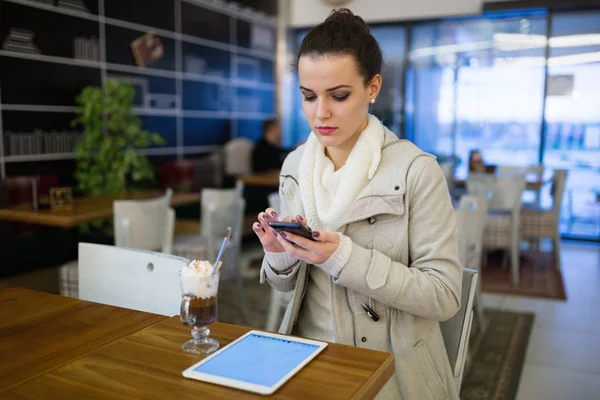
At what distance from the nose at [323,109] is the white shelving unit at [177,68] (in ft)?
12.8

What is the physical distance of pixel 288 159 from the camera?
5.54 feet

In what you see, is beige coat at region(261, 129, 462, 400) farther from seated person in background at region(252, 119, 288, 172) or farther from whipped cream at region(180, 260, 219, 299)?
seated person in background at region(252, 119, 288, 172)

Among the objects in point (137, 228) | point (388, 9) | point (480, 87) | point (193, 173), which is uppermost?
point (388, 9)

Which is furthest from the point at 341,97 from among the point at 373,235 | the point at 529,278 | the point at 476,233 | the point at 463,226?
the point at 529,278

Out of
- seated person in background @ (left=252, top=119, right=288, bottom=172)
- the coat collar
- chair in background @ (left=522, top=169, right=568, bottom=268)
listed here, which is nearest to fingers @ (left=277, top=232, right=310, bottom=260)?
the coat collar

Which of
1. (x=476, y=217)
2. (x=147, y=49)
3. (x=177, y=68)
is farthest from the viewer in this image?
(x=177, y=68)

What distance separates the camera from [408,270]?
135 centimetres

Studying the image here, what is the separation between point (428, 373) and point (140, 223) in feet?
7.48

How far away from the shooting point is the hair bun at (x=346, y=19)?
4.73 feet

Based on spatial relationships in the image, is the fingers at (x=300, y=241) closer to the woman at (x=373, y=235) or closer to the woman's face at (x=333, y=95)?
the woman at (x=373, y=235)

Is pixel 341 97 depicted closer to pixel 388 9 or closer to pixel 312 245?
pixel 312 245

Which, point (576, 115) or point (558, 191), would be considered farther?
point (576, 115)

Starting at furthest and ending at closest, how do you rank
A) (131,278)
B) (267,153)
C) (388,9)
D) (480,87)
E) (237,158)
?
(388,9) → (480,87) → (237,158) → (267,153) → (131,278)

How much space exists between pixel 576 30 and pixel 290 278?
6.88 metres
